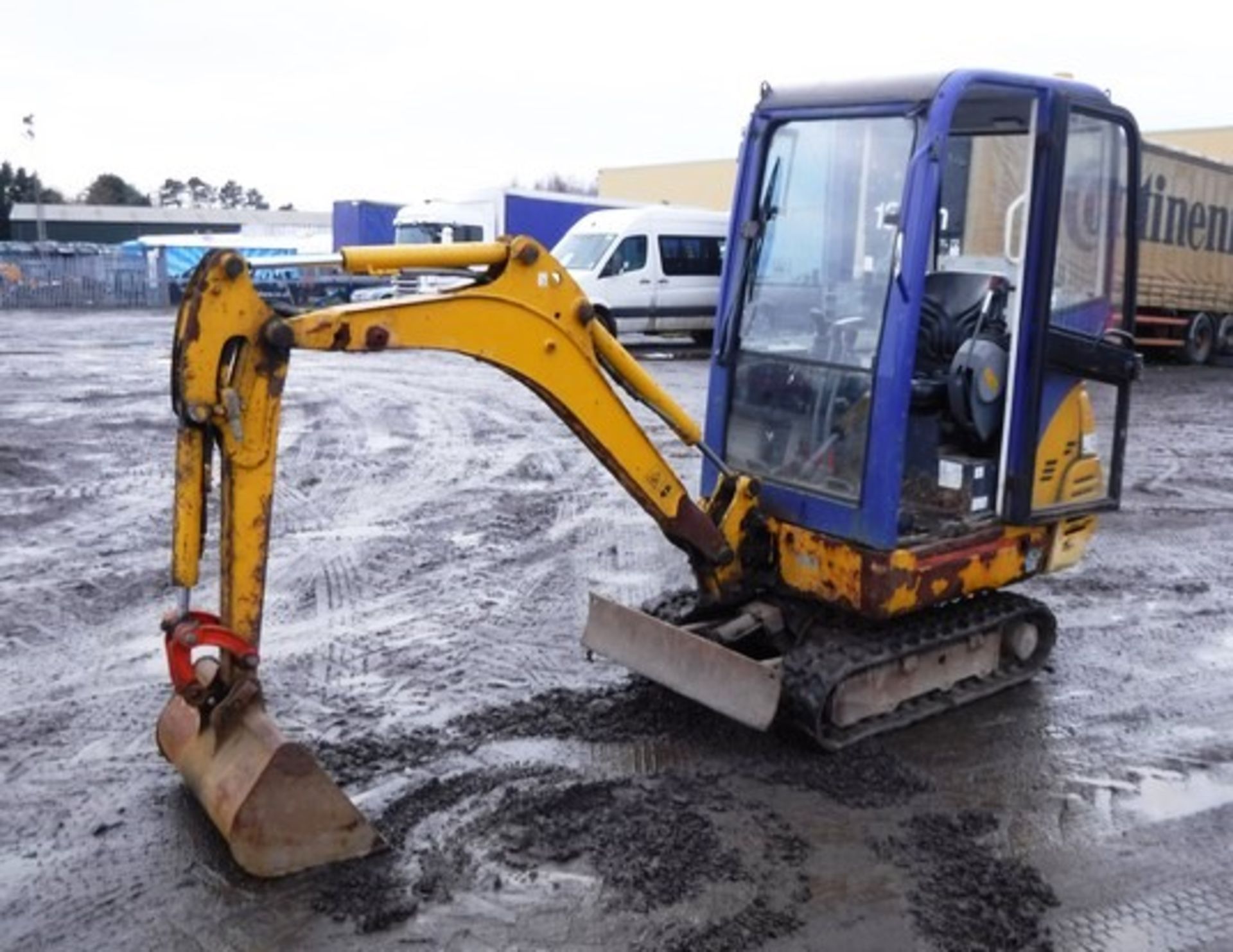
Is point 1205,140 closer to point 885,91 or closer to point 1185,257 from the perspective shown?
point 1185,257

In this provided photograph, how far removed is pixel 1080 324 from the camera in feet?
18.2

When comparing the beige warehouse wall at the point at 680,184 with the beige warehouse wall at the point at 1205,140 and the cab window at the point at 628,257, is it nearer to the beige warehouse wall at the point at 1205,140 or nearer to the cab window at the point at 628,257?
the beige warehouse wall at the point at 1205,140

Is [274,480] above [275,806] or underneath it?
above

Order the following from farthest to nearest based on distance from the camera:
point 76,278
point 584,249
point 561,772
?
point 76,278 < point 584,249 < point 561,772

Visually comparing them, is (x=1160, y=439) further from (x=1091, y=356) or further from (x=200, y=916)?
(x=200, y=916)

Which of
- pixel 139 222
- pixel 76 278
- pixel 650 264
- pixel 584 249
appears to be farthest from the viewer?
pixel 139 222

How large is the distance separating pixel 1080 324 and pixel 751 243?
149 cm

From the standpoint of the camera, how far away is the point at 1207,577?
26.1 ft

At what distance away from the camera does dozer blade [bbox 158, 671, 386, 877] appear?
4008 millimetres

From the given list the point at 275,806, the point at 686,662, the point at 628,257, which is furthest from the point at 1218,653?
the point at 628,257

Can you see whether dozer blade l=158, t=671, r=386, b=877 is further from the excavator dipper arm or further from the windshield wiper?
the windshield wiper

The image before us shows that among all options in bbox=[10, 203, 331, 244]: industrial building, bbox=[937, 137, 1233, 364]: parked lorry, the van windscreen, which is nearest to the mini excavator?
bbox=[937, 137, 1233, 364]: parked lorry

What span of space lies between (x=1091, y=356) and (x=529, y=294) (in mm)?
2586

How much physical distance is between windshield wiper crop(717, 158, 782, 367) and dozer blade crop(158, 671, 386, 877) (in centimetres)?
257
